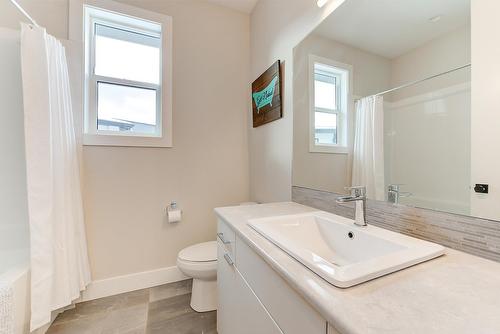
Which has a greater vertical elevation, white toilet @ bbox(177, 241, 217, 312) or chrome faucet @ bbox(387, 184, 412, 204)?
chrome faucet @ bbox(387, 184, 412, 204)

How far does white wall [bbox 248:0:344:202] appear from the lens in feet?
4.61

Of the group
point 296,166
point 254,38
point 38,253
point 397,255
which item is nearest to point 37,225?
point 38,253

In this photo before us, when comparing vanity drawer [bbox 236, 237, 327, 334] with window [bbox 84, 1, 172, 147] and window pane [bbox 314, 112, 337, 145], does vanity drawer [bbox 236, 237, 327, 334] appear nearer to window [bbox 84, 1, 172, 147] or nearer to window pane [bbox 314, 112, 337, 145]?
window pane [bbox 314, 112, 337, 145]

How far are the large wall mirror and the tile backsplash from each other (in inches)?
1.3

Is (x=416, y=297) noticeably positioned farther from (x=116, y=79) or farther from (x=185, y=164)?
(x=116, y=79)

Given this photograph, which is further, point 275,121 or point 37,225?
point 275,121

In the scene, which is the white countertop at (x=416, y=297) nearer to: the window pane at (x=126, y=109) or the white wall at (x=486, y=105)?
the white wall at (x=486, y=105)

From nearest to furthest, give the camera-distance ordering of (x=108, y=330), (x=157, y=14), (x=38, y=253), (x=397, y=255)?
(x=397, y=255)
(x=38, y=253)
(x=108, y=330)
(x=157, y=14)

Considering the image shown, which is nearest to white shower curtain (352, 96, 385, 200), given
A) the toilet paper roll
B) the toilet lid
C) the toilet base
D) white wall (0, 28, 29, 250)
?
the toilet lid

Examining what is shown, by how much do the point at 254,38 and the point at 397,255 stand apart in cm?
219

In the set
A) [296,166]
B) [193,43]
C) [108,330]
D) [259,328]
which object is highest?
[193,43]

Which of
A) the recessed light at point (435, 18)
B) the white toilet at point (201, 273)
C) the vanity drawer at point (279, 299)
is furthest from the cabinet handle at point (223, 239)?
the recessed light at point (435, 18)

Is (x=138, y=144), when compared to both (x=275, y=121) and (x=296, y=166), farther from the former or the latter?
(x=296, y=166)

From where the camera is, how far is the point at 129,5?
70.0 inches
